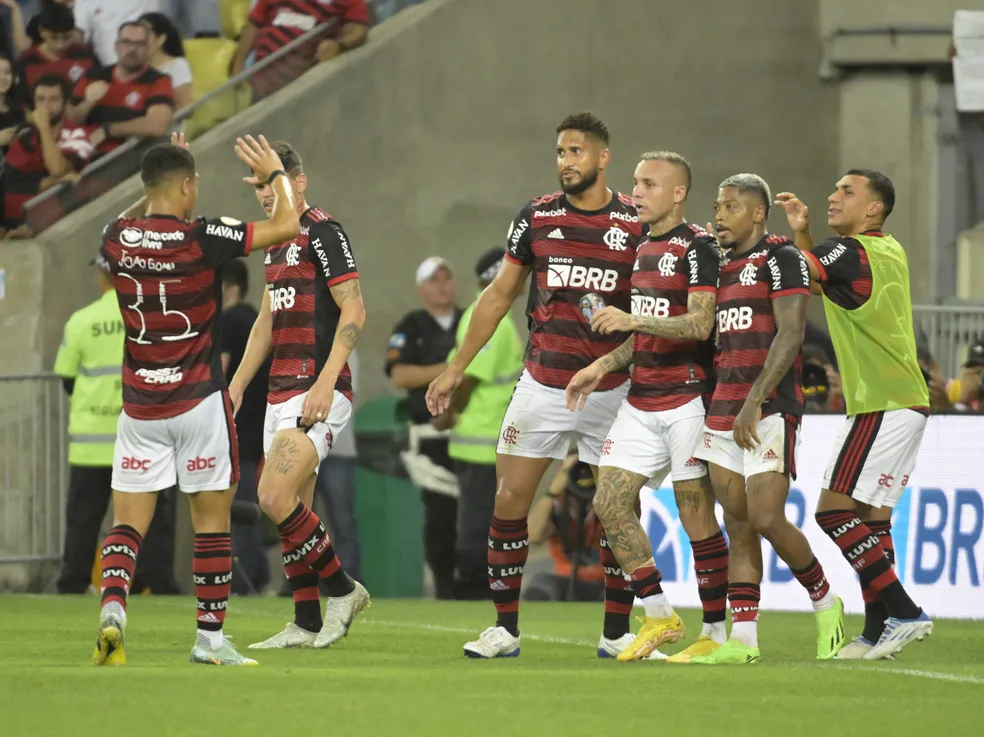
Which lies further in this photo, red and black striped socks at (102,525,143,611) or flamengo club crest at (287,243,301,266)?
flamengo club crest at (287,243,301,266)

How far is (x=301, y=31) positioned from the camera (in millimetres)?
16688

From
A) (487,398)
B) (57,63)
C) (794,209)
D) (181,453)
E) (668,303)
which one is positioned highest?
(57,63)

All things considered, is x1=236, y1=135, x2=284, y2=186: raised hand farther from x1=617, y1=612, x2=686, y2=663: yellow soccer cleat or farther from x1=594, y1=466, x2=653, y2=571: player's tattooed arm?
x1=617, y1=612, x2=686, y2=663: yellow soccer cleat

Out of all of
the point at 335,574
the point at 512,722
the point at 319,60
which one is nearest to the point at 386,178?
the point at 319,60

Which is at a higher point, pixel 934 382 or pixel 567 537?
pixel 934 382

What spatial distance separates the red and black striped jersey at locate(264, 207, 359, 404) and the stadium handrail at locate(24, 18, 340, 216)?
248 inches

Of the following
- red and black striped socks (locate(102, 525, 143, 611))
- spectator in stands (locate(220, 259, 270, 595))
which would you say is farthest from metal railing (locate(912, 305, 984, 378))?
red and black striped socks (locate(102, 525, 143, 611))

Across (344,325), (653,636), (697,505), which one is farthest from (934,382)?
(344,325)

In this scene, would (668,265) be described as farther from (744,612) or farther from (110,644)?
(110,644)

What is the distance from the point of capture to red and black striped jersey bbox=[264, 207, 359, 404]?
31.8ft

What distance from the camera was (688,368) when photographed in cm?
916

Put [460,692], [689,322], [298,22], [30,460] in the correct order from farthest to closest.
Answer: [298,22] → [30,460] → [689,322] → [460,692]

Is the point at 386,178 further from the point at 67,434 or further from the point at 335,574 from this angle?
the point at 335,574

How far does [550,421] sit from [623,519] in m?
0.62
